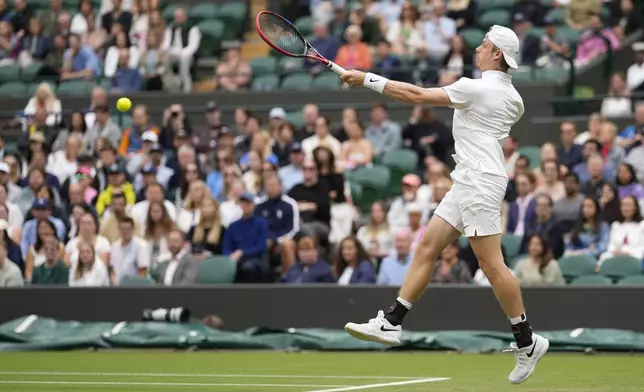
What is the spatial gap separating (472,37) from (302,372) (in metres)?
9.92

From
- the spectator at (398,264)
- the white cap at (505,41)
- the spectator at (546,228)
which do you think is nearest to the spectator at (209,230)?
the spectator at (398,264)

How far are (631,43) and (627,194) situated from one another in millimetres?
4957

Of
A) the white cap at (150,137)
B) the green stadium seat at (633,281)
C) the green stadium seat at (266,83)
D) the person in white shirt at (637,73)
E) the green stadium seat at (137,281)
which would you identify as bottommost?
the green stadium seat at (137,281)

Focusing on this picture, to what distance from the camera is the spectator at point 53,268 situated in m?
15.0

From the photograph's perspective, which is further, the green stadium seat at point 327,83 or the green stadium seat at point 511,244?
the green stadium seat at point 327,83

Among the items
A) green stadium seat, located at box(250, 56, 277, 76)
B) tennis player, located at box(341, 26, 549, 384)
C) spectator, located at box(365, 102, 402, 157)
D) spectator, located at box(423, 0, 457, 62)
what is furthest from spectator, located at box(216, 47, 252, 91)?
tennis player, located at box(341, 26, 549, 384)

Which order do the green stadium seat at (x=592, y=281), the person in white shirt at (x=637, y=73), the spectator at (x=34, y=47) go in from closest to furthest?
the green stadium seat at (x=592, y=281) → the person in white shirt at (x=637, y=73) → the spectator at (x=34, y=47)

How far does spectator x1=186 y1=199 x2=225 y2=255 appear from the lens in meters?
15.1

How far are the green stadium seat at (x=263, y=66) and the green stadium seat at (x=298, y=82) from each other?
1.67ft

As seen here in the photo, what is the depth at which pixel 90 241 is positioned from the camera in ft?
49.8

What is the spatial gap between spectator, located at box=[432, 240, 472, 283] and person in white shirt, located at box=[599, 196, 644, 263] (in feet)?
4.42

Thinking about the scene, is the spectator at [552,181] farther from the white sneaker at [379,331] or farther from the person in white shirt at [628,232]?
the white sneaker at [379,331]

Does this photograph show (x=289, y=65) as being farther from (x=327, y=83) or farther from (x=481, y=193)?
(x=481, y=193)

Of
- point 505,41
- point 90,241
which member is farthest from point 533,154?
point 505,41
